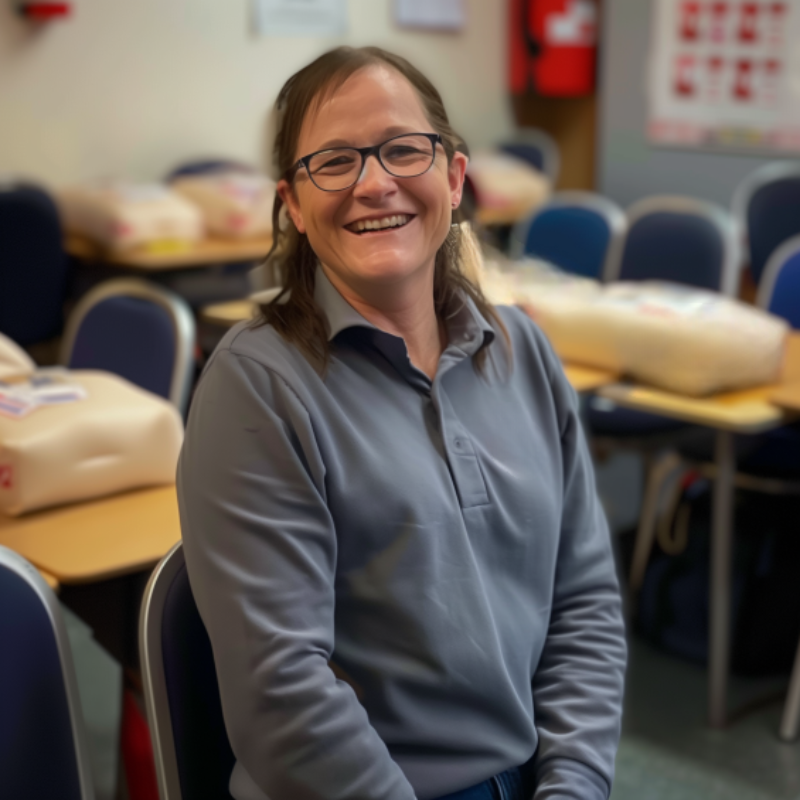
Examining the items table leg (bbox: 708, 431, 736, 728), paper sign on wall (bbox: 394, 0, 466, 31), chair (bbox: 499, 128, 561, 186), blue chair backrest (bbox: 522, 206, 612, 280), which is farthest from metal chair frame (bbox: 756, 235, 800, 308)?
paper sign on wall (bbox: 394, 0, 466, 31)

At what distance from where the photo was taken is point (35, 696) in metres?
1.01

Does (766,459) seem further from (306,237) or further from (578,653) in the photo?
(306,237)

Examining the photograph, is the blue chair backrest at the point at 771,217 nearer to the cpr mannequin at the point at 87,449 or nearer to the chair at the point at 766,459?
the chair at the point at 766,459

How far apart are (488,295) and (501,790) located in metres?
0.58

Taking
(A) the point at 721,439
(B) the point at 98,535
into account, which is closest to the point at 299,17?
(A) the point at 721,439

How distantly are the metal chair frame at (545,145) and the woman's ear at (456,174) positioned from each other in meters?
4.58

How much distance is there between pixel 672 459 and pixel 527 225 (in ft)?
4.41

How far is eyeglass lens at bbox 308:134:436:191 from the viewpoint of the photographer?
1020 mm

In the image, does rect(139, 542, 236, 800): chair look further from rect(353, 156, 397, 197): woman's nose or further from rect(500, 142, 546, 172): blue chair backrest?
rect(500, 142, 546, 172): blue chair backrest

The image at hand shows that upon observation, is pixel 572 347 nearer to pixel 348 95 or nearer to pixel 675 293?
pixel 675 293

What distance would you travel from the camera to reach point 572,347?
2404 millimetres

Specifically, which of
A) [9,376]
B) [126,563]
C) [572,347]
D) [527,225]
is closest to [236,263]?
[527,225]

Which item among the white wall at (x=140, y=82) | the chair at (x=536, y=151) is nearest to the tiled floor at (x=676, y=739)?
the white wall at (x=140, y=82)

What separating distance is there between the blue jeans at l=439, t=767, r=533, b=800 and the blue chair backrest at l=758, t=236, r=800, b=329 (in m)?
1.88
